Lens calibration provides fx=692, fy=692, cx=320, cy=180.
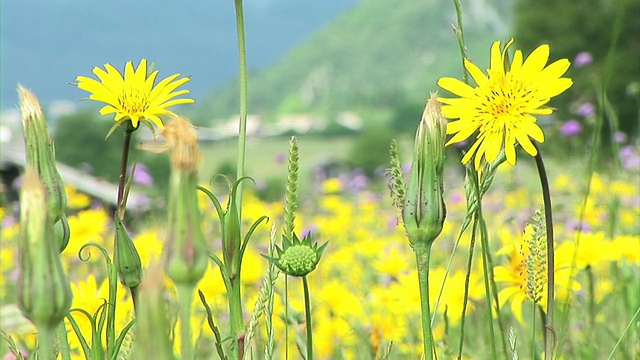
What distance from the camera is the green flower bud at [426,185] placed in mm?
593

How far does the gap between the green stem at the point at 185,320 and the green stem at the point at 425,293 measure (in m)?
0.26

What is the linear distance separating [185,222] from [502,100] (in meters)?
0.43

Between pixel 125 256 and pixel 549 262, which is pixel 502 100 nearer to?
pixel 549 262

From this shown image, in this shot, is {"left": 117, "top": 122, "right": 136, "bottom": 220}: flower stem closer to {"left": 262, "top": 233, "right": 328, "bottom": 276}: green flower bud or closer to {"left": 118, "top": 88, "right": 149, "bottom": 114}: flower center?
{"left": 118, "top": 88, "right": 149, "bottom": 114}: flower center

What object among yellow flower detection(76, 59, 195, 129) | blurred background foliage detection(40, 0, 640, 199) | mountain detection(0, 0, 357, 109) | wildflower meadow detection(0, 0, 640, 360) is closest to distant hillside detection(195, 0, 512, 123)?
blurred background foliage detection(40, 0, 640, 199)

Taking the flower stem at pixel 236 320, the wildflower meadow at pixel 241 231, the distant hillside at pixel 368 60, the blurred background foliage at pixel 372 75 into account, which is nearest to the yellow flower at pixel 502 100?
the wildflower meadow at pixel 241 231

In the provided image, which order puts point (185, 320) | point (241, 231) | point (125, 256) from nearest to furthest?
point (185, 320)
point (125, 256)
point (241, 231)

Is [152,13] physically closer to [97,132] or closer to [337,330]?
[97,132]

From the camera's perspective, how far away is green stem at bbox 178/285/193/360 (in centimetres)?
32

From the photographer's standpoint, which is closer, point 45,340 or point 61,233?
point 45,340

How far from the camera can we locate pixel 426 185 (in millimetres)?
595

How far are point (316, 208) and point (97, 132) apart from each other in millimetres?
23687

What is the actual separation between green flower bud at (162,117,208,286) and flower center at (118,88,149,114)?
349mm

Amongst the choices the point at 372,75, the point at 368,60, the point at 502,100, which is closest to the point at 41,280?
the point at 502,100
